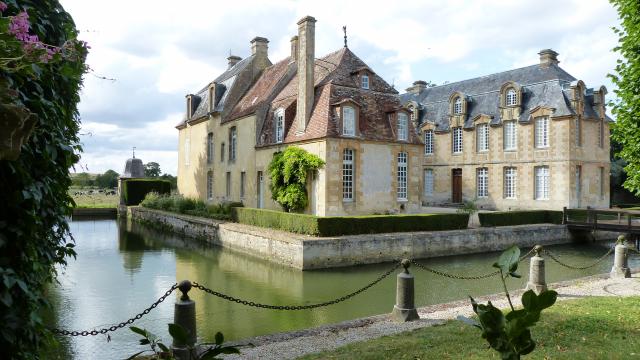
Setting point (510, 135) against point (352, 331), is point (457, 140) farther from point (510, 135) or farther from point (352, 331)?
point (352, 331)

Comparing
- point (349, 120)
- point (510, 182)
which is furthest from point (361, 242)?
point (510, 182)

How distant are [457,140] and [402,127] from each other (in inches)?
434

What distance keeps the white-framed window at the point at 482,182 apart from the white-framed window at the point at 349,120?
1300 centimetres

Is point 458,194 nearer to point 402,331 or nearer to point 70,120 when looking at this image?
point 402,331

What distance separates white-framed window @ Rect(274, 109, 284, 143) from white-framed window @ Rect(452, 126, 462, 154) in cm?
1381

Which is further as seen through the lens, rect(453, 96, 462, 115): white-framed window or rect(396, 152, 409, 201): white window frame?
rect(453, 96, 462, 115): white-framed window

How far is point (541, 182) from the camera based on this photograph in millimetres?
26797

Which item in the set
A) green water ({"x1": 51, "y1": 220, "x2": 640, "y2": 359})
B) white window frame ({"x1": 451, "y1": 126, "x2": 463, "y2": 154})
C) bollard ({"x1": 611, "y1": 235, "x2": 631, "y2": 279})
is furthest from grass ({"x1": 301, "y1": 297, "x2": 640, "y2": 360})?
white window frame ({"x1": 451, "y1": 126, "x2": 463, "y2": 154})

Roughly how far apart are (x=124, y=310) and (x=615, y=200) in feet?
114

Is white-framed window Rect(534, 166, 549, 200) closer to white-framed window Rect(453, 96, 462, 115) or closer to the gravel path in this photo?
white-framed window Rect(453, 96, 462, 115)

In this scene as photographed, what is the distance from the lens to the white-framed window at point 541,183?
2647 centimetres

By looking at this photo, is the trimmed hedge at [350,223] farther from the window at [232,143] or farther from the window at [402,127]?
the window at [232,143]


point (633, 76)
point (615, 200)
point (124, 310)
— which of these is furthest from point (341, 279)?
point (615, 200)

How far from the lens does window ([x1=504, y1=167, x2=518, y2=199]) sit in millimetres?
28047
